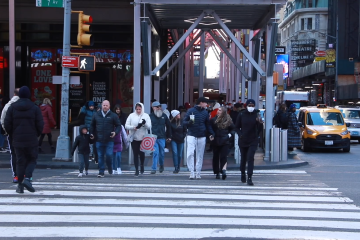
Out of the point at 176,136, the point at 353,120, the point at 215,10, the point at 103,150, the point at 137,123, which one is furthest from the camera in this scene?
the point at 353,120

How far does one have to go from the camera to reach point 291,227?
761cm

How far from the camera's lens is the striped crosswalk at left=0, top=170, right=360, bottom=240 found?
7227 mm

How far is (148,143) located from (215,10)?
7.71 meters

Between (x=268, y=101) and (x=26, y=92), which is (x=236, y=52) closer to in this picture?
(x=268, y=101)

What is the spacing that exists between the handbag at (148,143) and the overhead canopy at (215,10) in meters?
5.62

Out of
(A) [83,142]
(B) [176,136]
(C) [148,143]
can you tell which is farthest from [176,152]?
(A) [83,142]

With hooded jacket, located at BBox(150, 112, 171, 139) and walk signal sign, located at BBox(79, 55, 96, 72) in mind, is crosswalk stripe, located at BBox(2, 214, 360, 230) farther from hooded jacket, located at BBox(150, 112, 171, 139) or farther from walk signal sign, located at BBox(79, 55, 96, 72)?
walk signal sign, located at BBox(79, 55, 96, 72)

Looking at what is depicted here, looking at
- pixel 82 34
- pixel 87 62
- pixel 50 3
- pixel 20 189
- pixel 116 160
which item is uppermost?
pixel 50 3

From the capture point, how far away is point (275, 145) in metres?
17.5

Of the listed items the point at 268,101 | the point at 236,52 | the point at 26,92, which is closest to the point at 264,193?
the point at 26,92

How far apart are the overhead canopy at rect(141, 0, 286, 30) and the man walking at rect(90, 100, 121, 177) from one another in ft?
18.2

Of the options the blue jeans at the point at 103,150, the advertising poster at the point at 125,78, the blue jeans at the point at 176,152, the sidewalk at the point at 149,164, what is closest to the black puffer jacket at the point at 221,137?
the blue jeans at the point at 176,152

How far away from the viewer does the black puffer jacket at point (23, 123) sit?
999cm

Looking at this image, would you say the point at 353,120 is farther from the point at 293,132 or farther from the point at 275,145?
the point at 275,145
